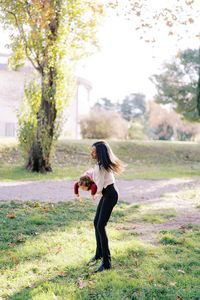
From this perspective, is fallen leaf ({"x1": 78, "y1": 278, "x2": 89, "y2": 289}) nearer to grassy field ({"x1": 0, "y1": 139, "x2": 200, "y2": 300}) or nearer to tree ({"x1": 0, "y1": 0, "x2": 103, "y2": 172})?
grassy field ({"x1": 0, "y1": 139, "x2": 200, "y2": 300})

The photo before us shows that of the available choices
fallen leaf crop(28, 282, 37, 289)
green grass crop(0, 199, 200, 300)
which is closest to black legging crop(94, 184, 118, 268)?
green grass crop(0, 199, 200, 300)

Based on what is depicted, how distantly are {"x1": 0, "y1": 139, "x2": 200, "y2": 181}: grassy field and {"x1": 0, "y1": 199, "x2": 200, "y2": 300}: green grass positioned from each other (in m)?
6.87

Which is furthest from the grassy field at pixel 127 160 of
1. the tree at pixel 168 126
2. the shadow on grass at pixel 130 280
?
the tree at pixel 168 126

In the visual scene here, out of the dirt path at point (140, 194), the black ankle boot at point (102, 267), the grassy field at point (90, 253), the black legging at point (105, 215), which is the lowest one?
the dirt path at point (140, 194)

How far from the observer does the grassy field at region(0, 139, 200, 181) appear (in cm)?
1487

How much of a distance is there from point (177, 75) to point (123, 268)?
2363 centimetres

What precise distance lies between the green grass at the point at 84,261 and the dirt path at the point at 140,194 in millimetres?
430

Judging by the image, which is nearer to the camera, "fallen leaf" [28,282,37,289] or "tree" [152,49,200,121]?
"fallen leaf" [28,282,37,289]

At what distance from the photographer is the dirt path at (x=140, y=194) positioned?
6862mm

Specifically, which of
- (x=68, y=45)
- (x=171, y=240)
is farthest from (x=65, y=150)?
(x=171, y=240)

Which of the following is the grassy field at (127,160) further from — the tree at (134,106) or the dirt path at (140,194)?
the tree at (134,106)

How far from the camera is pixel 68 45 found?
13602 millimetres

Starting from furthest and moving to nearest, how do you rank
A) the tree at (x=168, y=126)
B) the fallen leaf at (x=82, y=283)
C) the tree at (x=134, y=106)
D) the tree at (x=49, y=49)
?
the tree at (x=134, y=106) → the tree at (x=168, y=126) → the tree at (x=49, y=49) → the fallen leaf at (x=82, y=283)

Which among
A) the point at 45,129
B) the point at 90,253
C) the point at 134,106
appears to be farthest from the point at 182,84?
the point at 134,106
